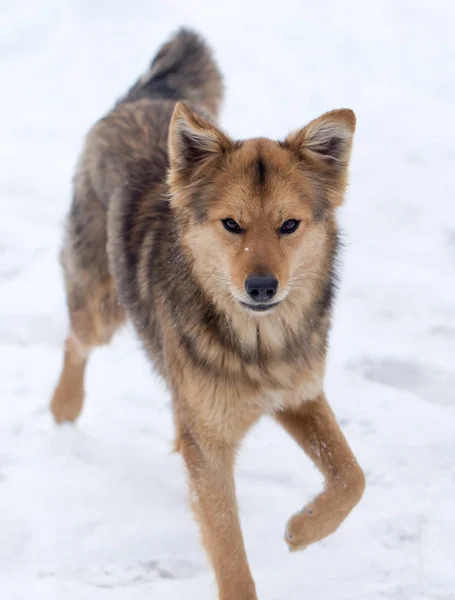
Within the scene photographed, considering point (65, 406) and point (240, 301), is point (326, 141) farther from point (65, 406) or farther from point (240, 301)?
point (65, 406)

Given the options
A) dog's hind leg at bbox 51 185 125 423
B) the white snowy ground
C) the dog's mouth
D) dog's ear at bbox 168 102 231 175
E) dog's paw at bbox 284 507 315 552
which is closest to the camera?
the dog's mouth

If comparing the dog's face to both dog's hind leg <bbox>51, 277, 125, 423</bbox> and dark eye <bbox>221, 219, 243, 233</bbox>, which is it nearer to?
dark eye <bbox>221, 219, 243, 233</bbox>

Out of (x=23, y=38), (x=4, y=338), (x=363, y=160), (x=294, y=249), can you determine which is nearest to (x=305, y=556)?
(x=294, y=249)

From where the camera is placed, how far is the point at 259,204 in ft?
10.8

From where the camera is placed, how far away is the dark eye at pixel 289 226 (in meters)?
3.31

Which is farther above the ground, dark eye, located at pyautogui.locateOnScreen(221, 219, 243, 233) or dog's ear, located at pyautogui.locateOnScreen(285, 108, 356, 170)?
dog's ear, located at pyautogui.locateOnScreen(285, 108, 356, 170)

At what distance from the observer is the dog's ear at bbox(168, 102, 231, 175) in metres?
3.38

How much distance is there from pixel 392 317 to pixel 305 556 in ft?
7.62

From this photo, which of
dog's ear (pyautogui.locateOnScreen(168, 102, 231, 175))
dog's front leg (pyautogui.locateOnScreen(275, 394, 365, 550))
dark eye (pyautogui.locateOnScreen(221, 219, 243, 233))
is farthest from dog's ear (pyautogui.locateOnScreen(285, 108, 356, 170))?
dog's front leg (pyautogui.locateOnScreen(275, 394, 365, 550))

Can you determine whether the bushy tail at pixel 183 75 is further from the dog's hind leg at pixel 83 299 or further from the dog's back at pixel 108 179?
the dog's hind leg at pixel 83 299

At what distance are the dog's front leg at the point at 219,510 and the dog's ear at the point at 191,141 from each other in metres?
1.19

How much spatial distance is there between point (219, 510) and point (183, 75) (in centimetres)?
298

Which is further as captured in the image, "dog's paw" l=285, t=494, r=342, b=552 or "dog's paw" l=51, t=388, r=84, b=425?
"dog's paw" l=51, t=388, r=84, b=425

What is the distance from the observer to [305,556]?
12.8 feet
